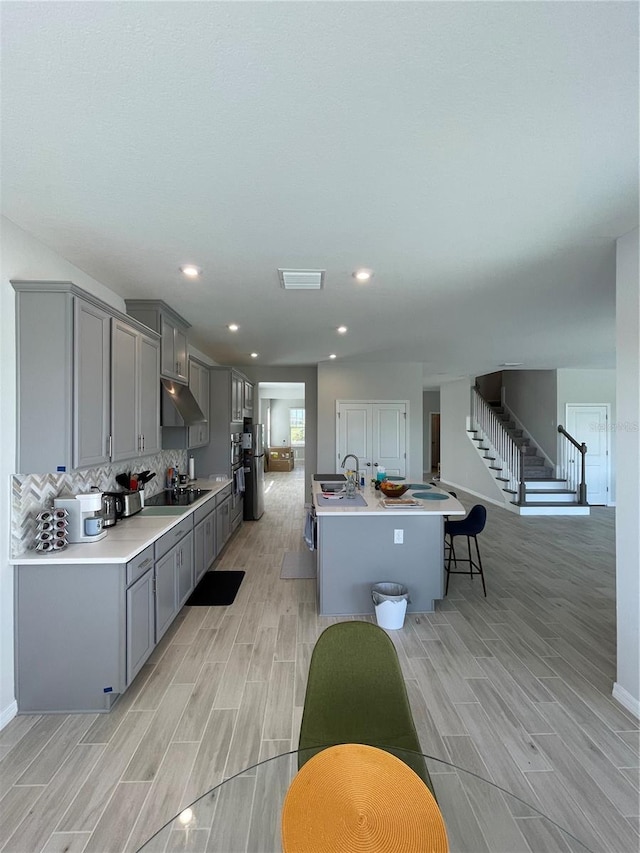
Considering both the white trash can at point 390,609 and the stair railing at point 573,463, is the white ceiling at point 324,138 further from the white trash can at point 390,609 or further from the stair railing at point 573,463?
the stair railing at point 573,463

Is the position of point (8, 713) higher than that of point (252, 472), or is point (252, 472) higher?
point (252, 472)

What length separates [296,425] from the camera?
49.0ft

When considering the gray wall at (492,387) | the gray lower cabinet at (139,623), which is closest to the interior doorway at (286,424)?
the gray wall at (492,387)

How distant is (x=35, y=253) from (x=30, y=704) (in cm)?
265

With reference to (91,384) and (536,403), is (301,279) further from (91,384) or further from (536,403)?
(536,403)

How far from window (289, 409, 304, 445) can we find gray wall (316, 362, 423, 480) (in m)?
7.57

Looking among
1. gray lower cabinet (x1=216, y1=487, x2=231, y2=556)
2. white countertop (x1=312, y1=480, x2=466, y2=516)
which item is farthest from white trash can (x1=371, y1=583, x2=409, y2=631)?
gray lower cabinet (x1=216, y1=487, x2=231, y2=556)

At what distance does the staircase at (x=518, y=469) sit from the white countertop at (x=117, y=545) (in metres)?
6.54

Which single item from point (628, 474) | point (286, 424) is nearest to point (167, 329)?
point (628, 474)

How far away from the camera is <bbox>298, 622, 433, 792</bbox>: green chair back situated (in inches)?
57.6

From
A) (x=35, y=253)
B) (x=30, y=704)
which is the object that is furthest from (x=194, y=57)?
(x=30, y=704)

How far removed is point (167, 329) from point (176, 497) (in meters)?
1.71

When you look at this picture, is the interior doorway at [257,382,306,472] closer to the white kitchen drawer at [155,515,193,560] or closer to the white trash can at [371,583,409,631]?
the white kitchen drawer at [155,515,193,560]

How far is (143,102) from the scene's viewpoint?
4.42 feet
